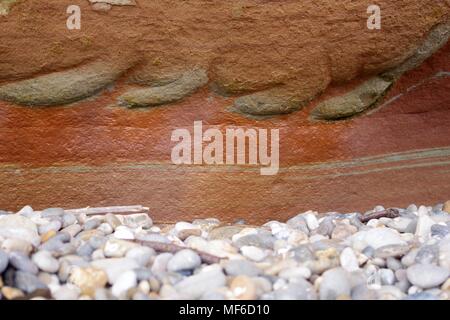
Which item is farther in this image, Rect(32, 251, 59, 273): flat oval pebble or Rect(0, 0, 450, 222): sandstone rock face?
Rect(0, 0, 450, 222): sandstone rock face

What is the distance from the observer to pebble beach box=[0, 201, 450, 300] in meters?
1.32

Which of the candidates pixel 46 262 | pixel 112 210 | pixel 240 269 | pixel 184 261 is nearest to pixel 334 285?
pixel 240 269

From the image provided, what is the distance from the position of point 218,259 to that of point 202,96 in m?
0.73

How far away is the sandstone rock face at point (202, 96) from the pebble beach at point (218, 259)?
5.1 inches

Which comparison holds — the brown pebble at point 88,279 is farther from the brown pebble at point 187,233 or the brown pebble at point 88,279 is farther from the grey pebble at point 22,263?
the brown pebble at point 187,233

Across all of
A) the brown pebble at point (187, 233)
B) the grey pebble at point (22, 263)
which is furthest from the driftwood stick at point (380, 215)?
the grey pebble at point (22, 263)

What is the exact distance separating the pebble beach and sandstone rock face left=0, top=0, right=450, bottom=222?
131 millimetres

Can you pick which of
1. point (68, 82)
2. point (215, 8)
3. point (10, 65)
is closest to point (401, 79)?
point (215, 8)

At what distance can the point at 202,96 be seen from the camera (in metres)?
2.05

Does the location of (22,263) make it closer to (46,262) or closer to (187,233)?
(46,262)

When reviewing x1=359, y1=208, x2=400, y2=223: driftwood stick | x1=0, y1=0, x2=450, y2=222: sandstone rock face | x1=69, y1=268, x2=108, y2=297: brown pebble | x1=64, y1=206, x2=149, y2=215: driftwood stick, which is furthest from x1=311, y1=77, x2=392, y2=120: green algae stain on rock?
x1=69, y1=268, x2=108, y2=297: brown pebble

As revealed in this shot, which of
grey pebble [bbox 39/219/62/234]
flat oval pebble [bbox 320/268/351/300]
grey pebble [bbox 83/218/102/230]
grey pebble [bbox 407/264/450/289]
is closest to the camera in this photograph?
flat oval pebble [bbox 320/268/351/300]

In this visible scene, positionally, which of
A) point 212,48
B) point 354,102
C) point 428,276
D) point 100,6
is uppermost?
point 100,6

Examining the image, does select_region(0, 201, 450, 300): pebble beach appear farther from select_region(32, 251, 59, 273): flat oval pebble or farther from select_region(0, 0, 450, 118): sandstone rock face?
select_region(0, 0, 450, 118): sandstone rock face
